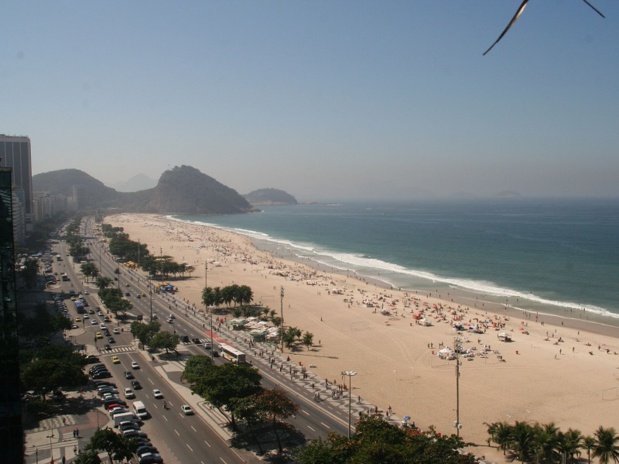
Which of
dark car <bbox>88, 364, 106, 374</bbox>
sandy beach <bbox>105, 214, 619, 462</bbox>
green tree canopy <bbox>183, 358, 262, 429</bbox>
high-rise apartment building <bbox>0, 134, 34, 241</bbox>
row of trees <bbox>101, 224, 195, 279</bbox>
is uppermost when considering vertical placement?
high-rise apartment building <bbox>0, 134, 34, 241</bbox>

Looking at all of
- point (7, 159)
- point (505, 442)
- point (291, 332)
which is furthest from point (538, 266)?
point (7, 159)

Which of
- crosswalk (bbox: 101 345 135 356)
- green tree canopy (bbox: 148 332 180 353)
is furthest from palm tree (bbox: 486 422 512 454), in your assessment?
crosswalk (bbox: 101 345 135 356)

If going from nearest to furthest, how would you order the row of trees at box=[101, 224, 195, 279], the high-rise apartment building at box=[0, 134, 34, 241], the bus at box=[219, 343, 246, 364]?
the bus at box=[219, 343, 246, 364], the row of trees at box=[101, 224, 195, 279], the high-rise apartment building at box=[0, 134, 34, 241]

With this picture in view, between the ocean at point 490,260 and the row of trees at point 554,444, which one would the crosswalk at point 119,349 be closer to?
the row of trees at point 554,444

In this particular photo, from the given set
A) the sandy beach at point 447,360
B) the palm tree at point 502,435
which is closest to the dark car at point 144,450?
the sandy beach at point 447,360

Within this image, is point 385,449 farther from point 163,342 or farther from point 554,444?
point 163,342

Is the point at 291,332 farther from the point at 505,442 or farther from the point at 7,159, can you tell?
the point at 7,159

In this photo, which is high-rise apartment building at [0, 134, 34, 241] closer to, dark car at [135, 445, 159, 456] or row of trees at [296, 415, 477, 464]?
dark car at [135, 445, 159, 456]
